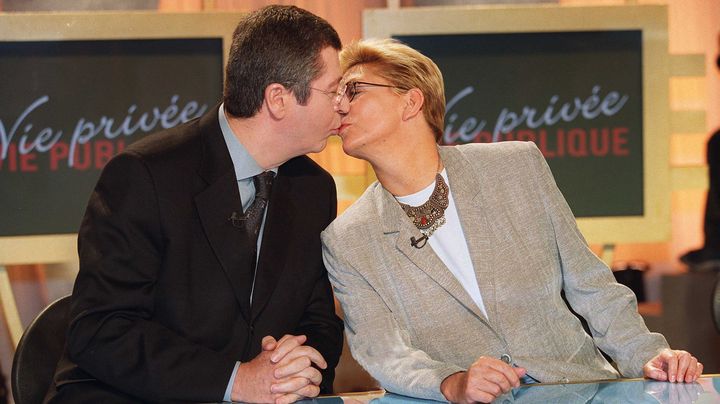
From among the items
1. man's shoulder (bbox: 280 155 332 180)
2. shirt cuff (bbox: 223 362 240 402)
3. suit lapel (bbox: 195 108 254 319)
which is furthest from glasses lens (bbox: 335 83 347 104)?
shirt cuff (bbox: 223 362 240 402)

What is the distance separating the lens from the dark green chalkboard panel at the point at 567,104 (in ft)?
14.8

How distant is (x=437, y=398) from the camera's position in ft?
7.89

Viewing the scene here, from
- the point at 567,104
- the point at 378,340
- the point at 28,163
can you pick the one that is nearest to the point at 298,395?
the point at 378,340

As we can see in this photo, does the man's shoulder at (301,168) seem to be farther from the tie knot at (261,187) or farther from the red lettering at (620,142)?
the red lettering at (620,142)

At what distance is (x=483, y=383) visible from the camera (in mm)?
2322

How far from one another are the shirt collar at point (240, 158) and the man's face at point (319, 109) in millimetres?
142

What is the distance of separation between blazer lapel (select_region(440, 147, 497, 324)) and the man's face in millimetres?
368

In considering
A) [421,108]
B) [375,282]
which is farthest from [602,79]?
[375,282]

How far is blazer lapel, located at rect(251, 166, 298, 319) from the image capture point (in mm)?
2809

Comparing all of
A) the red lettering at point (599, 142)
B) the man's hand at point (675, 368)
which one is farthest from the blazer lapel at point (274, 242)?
the red lettering at point (599, 142)

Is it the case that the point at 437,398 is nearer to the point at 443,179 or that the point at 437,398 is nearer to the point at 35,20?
the point at 443,179

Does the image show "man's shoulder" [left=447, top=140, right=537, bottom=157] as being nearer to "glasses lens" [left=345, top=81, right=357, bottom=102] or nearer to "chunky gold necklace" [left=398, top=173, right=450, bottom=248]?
"chunky gold necklace" [left=398, top=173, right=450, bottom=248]

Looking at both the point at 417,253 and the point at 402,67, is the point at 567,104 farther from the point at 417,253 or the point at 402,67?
the point at 417,253

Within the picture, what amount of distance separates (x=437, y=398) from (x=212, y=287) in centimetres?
70
